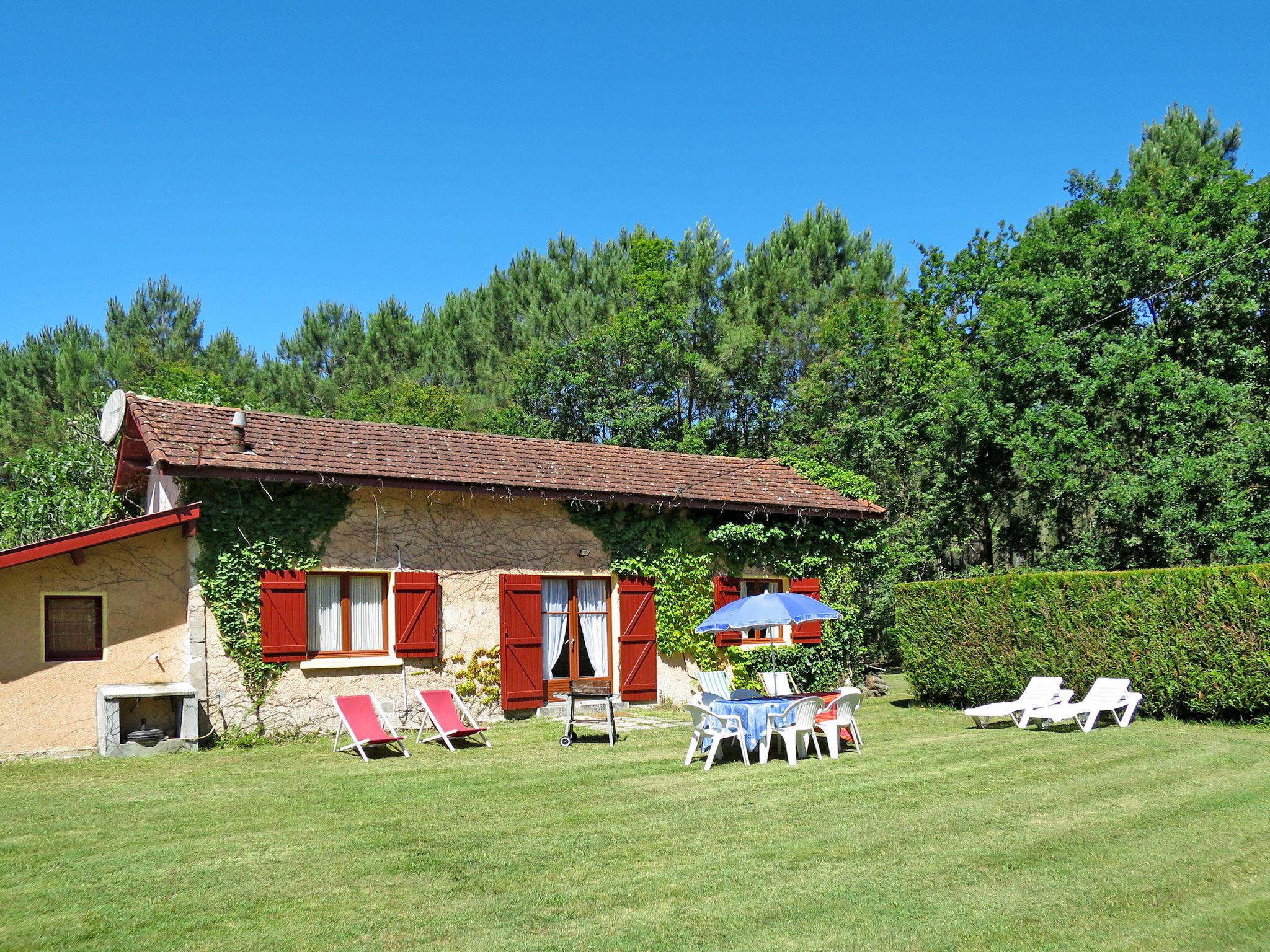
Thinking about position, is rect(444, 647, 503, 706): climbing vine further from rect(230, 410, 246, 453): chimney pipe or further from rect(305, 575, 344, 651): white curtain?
rect(230, 410, 246, 453): chimney pipe

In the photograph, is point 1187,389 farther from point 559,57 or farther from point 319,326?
point 319,326

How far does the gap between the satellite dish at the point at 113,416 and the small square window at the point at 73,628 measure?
10.3 ft

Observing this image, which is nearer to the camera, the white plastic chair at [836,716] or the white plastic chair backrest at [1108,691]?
the white plastic chair at [836,716]

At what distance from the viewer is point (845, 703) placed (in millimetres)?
10500

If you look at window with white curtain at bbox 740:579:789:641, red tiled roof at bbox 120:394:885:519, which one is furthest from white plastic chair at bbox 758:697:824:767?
window with white curtain at bbox 740:579:789:641

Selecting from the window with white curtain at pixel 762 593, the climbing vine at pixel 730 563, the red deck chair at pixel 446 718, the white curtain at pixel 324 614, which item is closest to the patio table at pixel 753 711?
the red deck chair at pixel 446 718

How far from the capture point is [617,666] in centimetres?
1459

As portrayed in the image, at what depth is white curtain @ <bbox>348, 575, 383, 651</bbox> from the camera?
41.6ft

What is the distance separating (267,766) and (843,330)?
19590 mm

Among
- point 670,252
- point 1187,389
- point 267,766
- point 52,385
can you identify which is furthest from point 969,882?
point 52,385

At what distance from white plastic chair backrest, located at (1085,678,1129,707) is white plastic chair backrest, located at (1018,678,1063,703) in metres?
0.39

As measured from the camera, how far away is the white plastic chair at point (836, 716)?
34.0ft

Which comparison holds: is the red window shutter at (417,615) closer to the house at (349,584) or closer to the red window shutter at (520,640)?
the house at (349,584)

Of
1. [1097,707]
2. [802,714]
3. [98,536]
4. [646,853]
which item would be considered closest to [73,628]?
[98,536]
